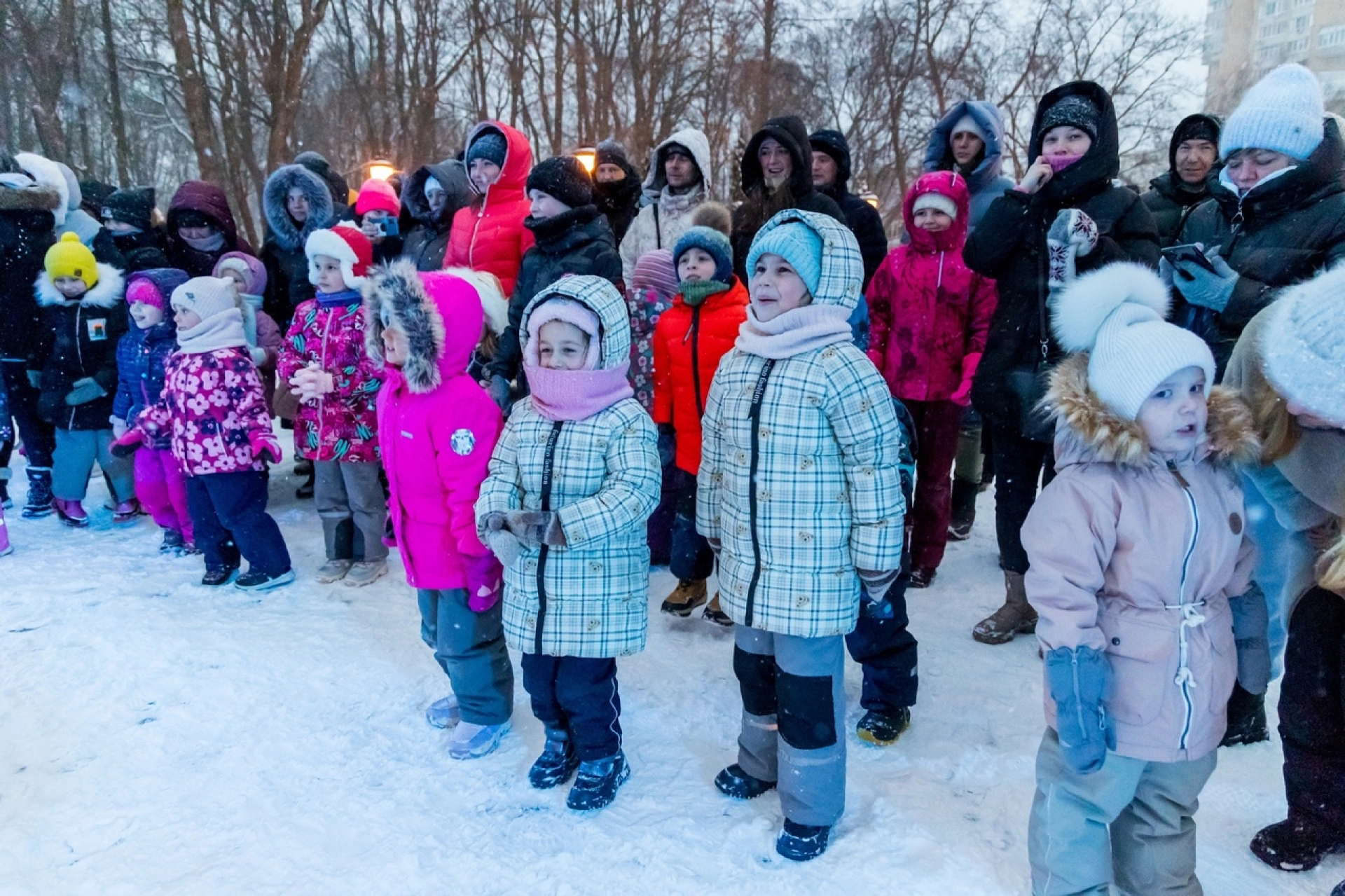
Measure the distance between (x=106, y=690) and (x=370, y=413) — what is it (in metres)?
1.75

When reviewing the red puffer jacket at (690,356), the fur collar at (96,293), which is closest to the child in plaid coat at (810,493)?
the red puffer jacket at (690,356)

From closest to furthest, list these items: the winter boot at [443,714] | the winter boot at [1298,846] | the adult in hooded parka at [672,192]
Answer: the winter boot at [1298,846], the winter boot at [443,714], the adult in hooded parka at [672,192]

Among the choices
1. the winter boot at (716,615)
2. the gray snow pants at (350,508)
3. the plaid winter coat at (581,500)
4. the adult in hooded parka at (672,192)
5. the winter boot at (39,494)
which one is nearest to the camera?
the plaid winter coat at (581,500)

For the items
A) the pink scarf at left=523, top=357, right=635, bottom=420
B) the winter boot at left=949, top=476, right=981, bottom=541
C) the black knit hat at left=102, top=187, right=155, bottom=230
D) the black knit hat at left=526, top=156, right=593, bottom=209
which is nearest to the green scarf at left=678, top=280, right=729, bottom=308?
the black knit hat at left=526, top=156, right=593, bottom=209

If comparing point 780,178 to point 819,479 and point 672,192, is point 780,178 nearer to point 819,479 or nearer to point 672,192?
point 672,192

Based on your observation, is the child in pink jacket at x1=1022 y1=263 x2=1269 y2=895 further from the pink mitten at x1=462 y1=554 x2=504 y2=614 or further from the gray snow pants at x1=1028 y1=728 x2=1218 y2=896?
the pink mitten at x1=462 y1=554 x2=504 y2=614

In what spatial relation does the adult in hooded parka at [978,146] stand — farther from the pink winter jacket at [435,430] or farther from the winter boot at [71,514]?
the winter boot at [71,514]

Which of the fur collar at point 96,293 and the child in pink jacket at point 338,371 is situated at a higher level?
the fur collar at point 96,293

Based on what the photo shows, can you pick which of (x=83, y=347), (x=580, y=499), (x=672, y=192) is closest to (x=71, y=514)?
(x=83, y=347)

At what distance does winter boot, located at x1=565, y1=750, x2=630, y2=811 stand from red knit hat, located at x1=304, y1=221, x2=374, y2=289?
9.30ft

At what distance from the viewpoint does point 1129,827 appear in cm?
217

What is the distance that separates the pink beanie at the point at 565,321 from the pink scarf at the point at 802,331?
0.57 meters

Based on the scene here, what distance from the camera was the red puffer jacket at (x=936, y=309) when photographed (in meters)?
3.86

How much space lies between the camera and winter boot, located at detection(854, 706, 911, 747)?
307cm
